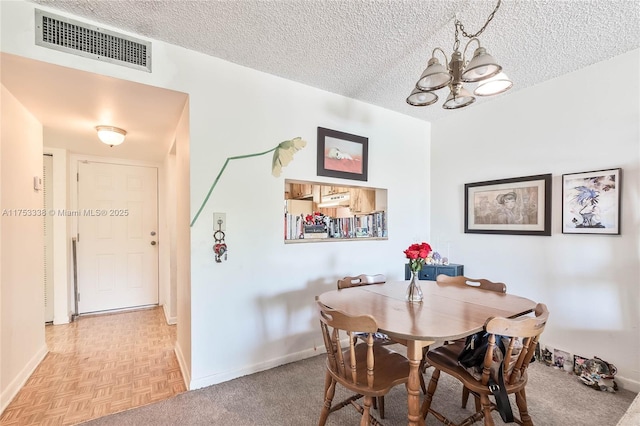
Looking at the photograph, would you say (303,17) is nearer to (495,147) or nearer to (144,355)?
(495,147)

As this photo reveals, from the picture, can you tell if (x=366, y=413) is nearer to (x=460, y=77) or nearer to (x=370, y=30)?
(x=460, y=77)

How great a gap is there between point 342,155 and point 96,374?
2.87 meters

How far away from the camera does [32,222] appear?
247 cm

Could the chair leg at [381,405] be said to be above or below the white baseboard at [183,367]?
above

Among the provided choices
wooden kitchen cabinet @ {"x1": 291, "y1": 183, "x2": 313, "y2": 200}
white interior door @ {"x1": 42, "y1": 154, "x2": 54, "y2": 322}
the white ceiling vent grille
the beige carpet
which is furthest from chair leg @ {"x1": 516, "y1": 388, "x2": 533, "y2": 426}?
white interior door @ {"x1": 42, "y1": 154, "x2": 54, "y2": 322}

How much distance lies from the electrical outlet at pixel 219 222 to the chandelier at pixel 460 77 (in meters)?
1.59

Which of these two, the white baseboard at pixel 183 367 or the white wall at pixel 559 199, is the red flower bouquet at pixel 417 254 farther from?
the white baseboard at pixel 183 367

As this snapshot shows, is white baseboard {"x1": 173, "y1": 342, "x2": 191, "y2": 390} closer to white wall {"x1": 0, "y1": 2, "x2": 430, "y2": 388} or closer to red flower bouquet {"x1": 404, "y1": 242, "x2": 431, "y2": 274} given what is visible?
white wall {"x1": 0, "y1": 2, "x2": 430, "y2": 388}

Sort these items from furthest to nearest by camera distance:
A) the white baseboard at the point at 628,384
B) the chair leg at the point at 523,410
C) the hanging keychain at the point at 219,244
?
the hanging keychain at the point at 219,244 < the white baseboard at the point at 628,384 < the chair leg at the point at 523,410

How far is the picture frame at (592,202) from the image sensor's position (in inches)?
88.1

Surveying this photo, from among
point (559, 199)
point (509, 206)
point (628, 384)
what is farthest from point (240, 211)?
point (628, 384)

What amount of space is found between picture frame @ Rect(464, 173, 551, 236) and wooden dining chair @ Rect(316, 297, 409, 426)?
6.49 feet

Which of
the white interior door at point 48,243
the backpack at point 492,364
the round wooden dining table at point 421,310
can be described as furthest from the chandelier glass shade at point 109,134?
the backpack at point 492,364

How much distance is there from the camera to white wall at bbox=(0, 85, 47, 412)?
78.9 inches
